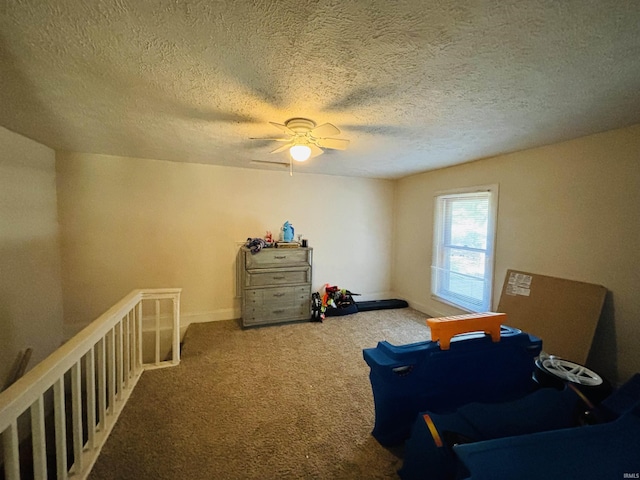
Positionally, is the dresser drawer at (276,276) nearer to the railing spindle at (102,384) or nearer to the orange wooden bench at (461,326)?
the railing spindle at (102,384)

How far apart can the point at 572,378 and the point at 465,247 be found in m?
2.00

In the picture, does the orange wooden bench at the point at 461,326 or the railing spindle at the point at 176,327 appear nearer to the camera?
the orange wooden bench at the point at 461,326

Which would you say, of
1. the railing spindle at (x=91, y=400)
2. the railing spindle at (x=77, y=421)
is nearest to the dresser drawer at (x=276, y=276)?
the railing spindle at (x=91, y=400)

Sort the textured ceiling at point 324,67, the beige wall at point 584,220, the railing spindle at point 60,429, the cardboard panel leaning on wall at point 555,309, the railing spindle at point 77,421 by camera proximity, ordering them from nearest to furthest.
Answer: the textured ceiling at point 324,67, the railing spindle at point 60,429, the railing spindle at point 77,421, the beige wall at point 584,220, the cardboard panel leaning on wall at point 555,309

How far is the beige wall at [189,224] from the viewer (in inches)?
129

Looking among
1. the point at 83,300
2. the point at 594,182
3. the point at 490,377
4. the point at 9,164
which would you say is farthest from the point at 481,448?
the point at 83,300

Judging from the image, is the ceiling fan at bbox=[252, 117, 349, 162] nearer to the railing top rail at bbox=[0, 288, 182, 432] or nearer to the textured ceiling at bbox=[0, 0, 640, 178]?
the textured ceiling at bbox=[0, 0, 640, 178]

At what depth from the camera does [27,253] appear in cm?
263

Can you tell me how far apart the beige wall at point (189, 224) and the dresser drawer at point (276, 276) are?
1.93 feet

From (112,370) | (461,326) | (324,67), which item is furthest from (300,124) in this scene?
(112,370)

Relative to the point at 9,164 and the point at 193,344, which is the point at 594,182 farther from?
the point at 9,164

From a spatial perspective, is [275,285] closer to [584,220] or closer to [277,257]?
[277,257]

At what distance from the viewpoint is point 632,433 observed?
1149 millimetres

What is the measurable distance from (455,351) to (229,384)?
1829 millimetres
